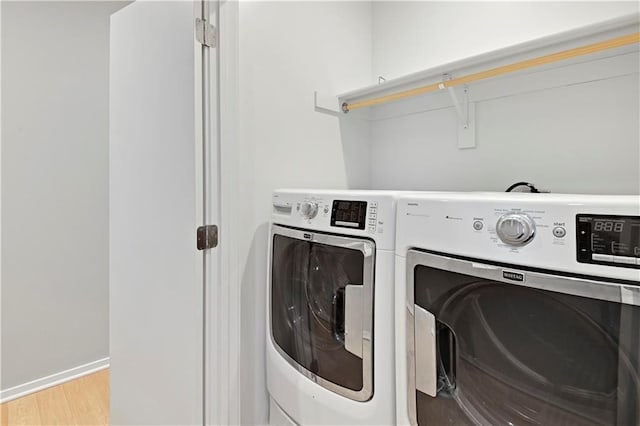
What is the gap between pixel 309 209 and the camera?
49.7 inches

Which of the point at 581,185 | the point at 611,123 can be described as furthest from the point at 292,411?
the point at 611,123

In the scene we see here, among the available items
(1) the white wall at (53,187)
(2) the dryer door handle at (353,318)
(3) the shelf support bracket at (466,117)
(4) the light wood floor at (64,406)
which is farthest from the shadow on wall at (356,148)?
(4) the light wood floor at (64,406)

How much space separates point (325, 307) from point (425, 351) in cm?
41

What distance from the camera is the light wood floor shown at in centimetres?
193

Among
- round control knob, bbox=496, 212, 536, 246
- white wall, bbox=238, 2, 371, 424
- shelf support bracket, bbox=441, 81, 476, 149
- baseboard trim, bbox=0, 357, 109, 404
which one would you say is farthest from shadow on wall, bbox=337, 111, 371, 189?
baseboard trim, bbox=0, 357, 109, 404

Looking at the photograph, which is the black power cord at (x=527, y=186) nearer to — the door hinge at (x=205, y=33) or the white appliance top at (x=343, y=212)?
the white appliance top at (x=343, y=212)

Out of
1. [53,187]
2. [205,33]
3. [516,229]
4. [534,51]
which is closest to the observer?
[516,229]

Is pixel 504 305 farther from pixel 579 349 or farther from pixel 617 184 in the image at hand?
pixel 617 184

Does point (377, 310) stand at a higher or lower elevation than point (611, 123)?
lower

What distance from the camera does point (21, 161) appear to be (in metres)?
2.14

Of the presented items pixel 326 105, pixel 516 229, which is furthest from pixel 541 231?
pixel 326 105

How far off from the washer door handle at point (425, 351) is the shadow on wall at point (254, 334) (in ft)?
2.50

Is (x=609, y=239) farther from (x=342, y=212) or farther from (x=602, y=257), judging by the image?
(x=342, y=212)

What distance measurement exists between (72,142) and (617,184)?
113 inches
